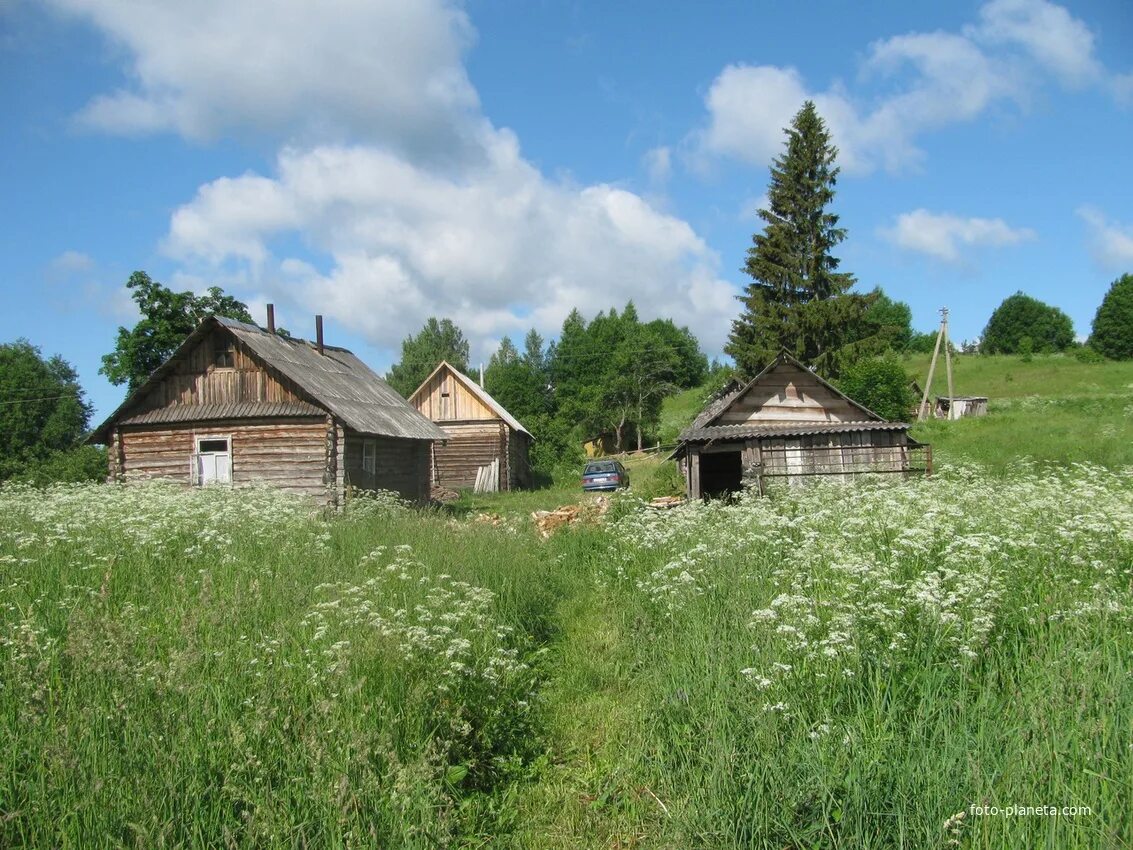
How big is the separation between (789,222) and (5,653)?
3605 centimetres

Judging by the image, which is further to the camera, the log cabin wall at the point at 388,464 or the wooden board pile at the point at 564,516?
the log cabin wall at the point at 388,464

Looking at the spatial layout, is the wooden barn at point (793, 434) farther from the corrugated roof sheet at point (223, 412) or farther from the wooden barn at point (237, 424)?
the corrugated roof sheet at point (223, 412)

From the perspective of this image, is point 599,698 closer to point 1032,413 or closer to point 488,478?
point 488,478

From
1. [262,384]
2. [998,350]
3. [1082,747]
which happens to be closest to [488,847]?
[1082,747]

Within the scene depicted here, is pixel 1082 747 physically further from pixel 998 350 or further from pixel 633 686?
pixel 998 350

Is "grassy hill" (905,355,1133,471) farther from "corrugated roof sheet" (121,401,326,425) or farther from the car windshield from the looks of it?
"corrugated roof sheet" (121,401,326,425)

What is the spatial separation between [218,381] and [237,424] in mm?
1284

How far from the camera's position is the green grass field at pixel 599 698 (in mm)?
3219

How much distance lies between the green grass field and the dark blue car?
23873 mm

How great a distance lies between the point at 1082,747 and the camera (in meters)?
3.33

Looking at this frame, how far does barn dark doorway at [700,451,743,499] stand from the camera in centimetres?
2320

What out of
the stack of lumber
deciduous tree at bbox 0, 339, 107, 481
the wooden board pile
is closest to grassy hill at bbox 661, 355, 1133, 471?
the wooden board pile

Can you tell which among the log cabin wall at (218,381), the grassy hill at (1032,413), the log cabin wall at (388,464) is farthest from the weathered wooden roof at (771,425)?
the log cabin wall at (218,381)

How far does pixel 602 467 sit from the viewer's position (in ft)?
107
